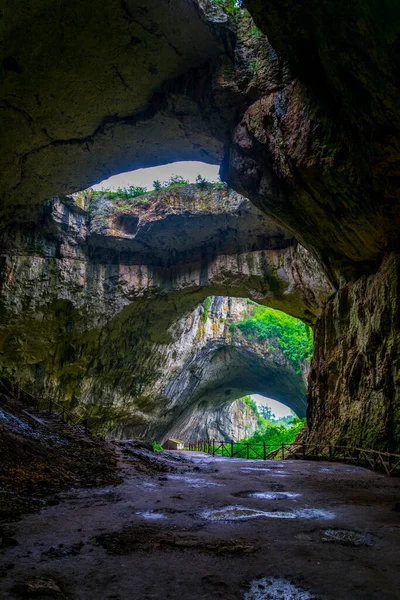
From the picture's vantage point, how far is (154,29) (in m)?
8.43

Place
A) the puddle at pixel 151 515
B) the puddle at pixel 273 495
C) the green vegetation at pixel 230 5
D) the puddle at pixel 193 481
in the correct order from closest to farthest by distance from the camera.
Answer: the puddle at pixel 151 515 < the puddle at pixel 273 495 < the puddle at pixel 193 481 < the green vegetation at pixel 230 5

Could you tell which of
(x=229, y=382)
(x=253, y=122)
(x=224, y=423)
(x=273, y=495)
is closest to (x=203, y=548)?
(x=273, y=495)

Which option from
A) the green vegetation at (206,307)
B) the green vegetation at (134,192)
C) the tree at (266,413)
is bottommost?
the tree at (266,413)

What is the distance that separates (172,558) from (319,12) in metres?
6.40

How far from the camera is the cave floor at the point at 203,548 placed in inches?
81.5

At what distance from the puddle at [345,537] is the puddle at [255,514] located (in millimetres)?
604

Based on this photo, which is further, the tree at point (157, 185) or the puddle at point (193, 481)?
the tree at point (157, 185)

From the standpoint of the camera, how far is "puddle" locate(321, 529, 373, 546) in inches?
114

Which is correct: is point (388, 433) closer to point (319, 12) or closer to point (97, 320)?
point (319, 12)

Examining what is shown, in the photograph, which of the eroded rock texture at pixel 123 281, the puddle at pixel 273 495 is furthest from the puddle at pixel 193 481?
the eroded rock texture at pixel 123 281

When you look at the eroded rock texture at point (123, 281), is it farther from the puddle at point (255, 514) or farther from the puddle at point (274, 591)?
the puddle at point (274, 591)

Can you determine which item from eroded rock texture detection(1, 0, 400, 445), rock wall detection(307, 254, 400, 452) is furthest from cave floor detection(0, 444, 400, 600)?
eroded rock texture detection(1, 0, 400, 445)

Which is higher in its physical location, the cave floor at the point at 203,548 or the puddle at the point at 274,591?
the puddle at the point at 274,591

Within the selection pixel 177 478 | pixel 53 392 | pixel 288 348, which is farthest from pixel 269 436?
pixel 177 478
